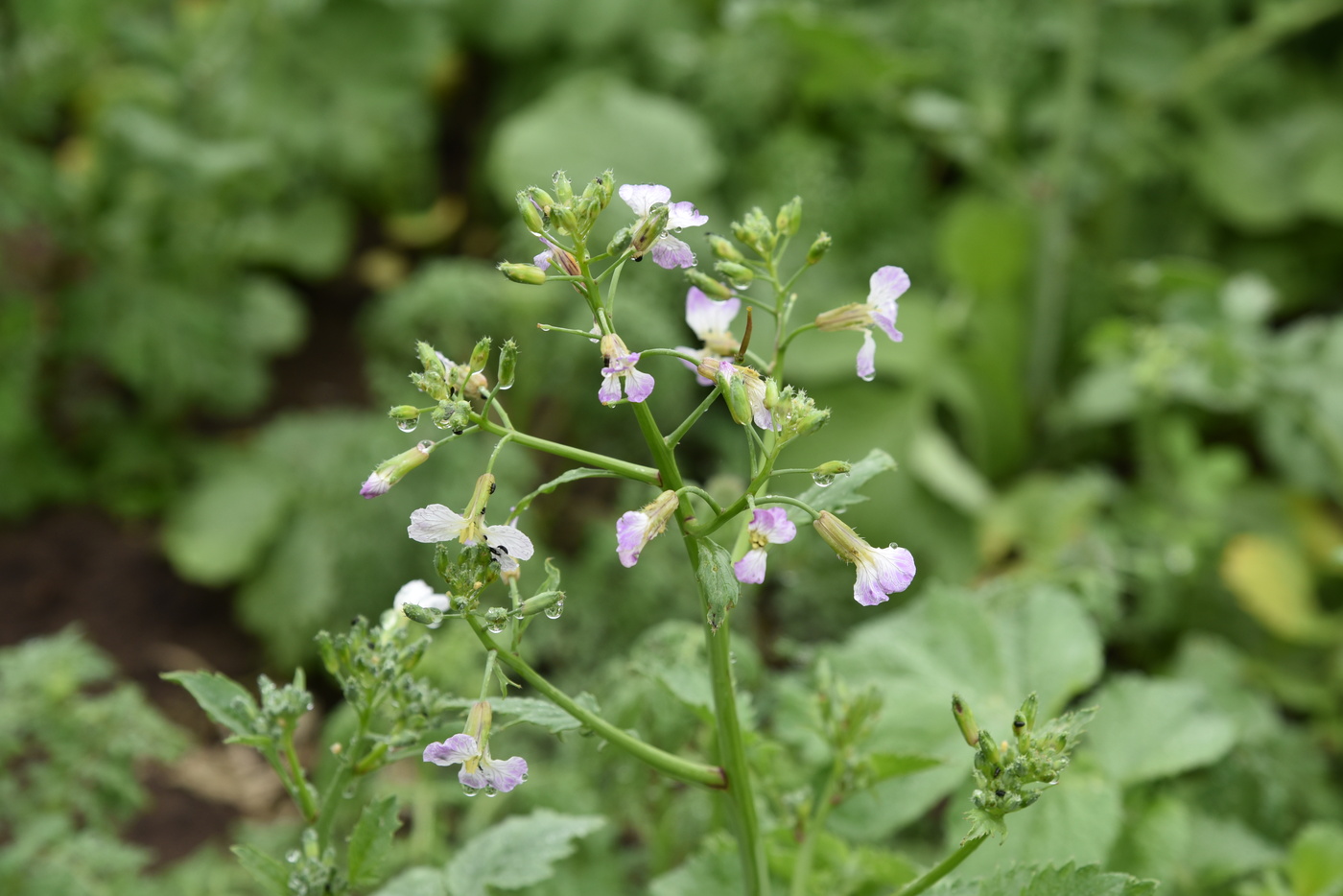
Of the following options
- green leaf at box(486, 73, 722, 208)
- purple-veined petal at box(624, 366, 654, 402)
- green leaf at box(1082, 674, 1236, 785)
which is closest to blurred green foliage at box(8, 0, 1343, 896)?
green leaf at box(486, 73, 722, 208)

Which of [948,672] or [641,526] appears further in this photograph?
[948,672]

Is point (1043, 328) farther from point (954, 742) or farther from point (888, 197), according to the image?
point (954, 742)

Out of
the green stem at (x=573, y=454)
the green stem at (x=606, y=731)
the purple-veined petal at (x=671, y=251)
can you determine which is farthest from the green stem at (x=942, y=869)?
the purple-veined petal at (x=671, y=251)

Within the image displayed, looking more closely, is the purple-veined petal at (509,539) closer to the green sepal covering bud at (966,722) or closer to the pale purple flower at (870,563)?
the pale purple flower at (870,563)

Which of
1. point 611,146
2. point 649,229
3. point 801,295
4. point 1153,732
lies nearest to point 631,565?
point 649,229

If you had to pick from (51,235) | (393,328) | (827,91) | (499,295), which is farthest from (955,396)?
(51,235)

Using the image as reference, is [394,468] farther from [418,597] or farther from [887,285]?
[887,285]
